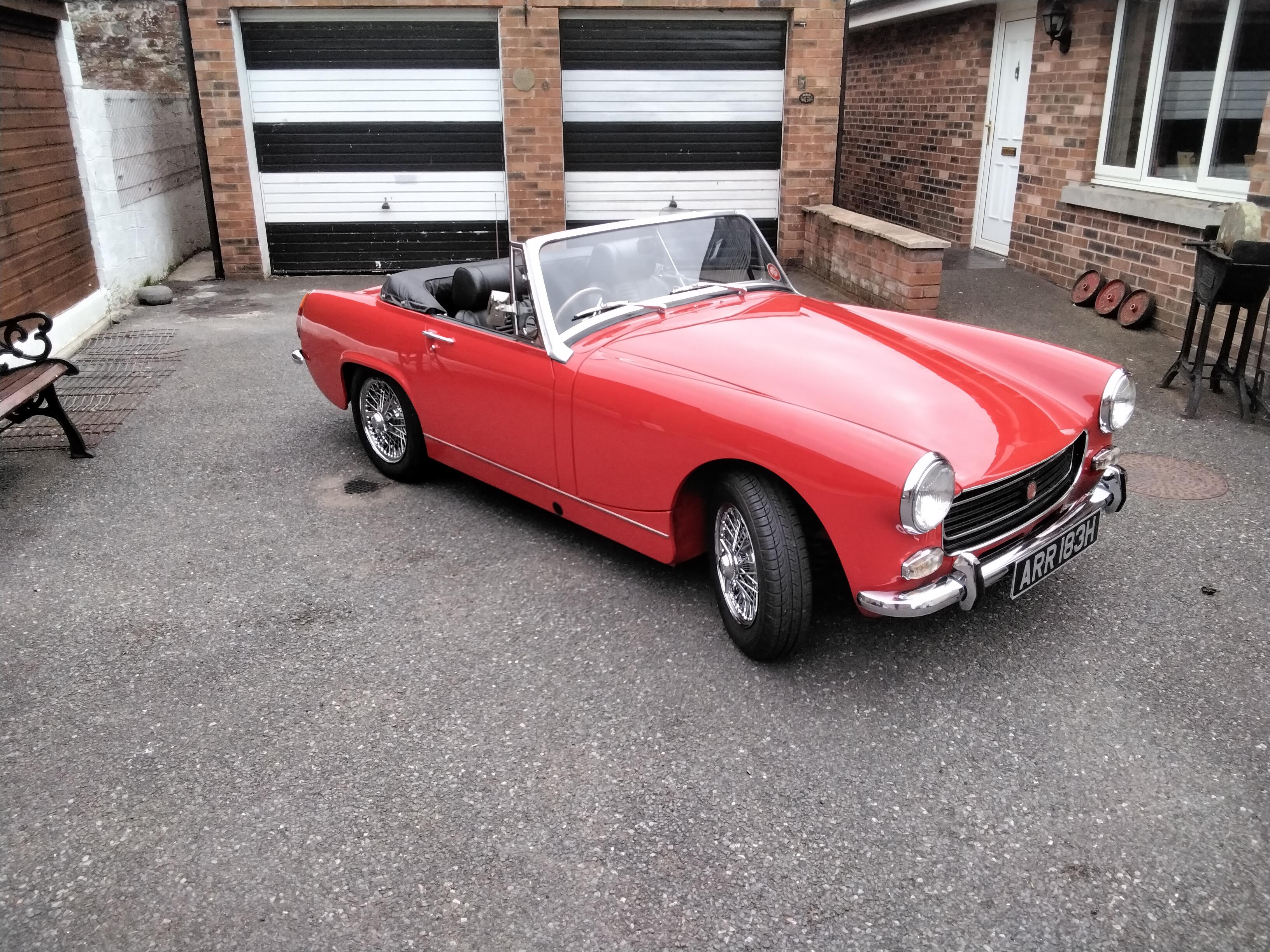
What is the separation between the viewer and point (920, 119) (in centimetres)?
1252

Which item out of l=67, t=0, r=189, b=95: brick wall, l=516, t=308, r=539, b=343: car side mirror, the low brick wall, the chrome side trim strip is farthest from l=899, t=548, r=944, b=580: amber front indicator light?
l=67, t=0, r=189, b=95: brick wall

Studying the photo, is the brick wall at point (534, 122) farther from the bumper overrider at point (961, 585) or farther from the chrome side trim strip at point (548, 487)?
the bumper overrider at point (961, 585)

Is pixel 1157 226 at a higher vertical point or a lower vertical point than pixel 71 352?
higher

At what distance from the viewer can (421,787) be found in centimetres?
292

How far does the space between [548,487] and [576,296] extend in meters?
0.83

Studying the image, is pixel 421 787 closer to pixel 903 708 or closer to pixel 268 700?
pixel 268 700

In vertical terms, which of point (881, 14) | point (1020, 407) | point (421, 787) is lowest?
point (421, 787)

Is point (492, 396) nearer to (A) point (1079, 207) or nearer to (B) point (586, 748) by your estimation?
(B) point (586, 748)

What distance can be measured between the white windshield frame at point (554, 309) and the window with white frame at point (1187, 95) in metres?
5.28

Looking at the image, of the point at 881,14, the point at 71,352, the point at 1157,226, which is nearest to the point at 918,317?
the point at 1157,226

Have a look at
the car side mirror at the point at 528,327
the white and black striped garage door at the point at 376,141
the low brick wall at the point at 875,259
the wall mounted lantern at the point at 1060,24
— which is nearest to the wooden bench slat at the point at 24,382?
the car side mirror at the point at 528,327

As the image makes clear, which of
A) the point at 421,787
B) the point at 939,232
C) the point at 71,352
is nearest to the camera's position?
the point at 421,787

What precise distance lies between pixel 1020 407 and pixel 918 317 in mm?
1120

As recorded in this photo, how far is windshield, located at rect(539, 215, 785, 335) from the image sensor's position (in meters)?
4.21
